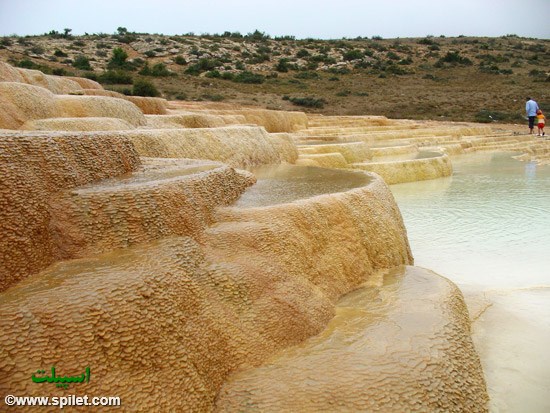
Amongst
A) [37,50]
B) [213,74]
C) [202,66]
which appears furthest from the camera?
[202,66]

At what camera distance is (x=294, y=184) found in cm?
517

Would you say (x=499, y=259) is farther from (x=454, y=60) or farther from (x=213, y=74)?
(x=454, y=60)

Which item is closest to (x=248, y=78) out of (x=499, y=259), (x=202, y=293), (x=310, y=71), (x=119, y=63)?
(x=119, y=63)

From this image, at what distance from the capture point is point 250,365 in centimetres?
282

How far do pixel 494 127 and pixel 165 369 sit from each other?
21.0m

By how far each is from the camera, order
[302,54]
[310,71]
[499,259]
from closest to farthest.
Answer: [499,259], [310,71], [302,54]

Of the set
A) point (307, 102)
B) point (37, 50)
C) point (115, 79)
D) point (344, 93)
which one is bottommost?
point (307, 102)

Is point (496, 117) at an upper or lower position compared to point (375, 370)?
upper

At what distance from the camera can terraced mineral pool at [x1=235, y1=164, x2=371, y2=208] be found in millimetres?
4238

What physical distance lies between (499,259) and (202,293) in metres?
3.68

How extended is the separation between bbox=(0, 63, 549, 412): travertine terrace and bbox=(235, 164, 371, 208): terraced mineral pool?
128mm

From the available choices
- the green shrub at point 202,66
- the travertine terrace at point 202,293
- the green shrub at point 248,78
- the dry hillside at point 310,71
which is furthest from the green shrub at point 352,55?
the travertine terrace at point 202,293

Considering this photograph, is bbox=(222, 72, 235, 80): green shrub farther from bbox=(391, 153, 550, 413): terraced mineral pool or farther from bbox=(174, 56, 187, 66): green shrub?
bbox=(391, 153, 550, 413): terraced mineral pool

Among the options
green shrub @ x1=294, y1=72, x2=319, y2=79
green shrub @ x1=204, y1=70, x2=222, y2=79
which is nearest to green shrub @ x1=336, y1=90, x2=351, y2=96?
green shrub @ x1=294, y1=72, x2=319, y2=79
